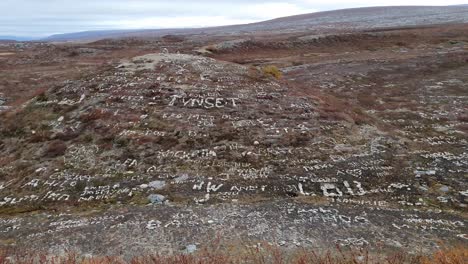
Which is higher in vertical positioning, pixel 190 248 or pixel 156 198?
pixel 156 198

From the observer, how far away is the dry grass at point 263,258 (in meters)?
7.62

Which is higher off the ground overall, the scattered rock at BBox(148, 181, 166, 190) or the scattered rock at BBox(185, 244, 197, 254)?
the scattered rock at BBox(148, 181, 166, 190)

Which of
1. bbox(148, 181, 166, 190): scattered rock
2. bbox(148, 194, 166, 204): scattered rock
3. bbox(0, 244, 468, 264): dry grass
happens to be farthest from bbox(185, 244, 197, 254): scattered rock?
bbox(148, 181, 166, 190): scattered rock

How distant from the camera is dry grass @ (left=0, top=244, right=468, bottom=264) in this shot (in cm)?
762

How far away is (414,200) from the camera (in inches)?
456

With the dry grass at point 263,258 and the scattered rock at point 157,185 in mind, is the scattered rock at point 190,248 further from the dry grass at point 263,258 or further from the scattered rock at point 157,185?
the scattered rock at point 157,185

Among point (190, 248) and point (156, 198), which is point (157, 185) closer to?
point (156, 198)

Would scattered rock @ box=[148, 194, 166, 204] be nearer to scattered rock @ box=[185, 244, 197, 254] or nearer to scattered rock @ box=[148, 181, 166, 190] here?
scattered rock @ box=[148, 181, 166, 190]

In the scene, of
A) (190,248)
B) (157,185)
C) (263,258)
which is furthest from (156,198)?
(263,258)

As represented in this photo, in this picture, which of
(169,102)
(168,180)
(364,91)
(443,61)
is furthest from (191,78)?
(443,61)

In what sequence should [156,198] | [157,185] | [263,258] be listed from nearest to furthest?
[263,258] < [156,198] < [157,185]

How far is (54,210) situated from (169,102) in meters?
8.23

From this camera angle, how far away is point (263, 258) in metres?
7.85

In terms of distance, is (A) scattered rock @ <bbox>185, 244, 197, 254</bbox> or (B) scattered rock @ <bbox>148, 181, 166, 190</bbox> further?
(B) scattered rock @ <bbox>148, 181, 166, 190</bbox>
